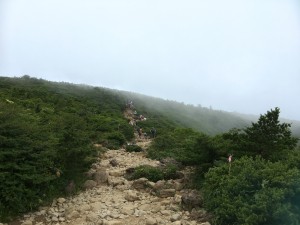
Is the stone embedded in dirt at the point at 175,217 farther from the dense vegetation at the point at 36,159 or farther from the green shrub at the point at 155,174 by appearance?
the dense vegetation at the point at 36,159

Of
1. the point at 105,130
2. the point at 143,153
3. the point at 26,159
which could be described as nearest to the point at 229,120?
the point at 105,130

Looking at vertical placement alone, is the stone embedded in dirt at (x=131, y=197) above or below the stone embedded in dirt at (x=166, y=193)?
below

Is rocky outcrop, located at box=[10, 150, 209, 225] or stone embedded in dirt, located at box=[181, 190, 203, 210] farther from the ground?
stone embedded in dirt, located at box=[181, 190, 203, 210]

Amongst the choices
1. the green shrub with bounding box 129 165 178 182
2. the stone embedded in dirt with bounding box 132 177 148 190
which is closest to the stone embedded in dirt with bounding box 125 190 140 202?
the stone embedded in dirt with bounding box 132 177 148 190

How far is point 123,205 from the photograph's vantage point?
974cm

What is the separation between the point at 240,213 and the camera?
7047 millimetres

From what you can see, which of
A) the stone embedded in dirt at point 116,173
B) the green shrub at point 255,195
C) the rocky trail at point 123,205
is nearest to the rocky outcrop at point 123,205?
the rocky trail at point 123,205

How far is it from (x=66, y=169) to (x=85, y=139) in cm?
117

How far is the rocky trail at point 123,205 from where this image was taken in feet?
28.1

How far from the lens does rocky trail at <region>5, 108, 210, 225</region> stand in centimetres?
857

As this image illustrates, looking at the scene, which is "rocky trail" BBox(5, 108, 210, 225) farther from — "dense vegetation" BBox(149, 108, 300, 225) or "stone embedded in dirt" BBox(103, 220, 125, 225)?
"dense vegetation" BBox(149, 108, 300, 225)

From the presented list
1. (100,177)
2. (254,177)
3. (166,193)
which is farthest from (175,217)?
(100,177)

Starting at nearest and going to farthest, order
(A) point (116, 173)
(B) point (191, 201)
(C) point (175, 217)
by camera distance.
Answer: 1. (C) point (175, 217)
2. (B) point (191, 201)
3. (A) point (116, 173)

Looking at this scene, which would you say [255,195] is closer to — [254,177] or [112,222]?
[254,177]
